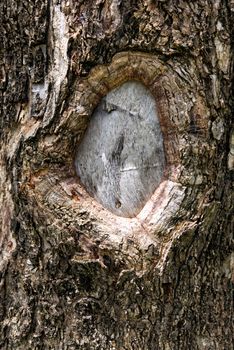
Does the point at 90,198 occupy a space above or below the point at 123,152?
below

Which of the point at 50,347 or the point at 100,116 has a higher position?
the point at 100,116

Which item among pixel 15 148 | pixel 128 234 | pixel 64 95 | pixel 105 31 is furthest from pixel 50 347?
pixel 105 31

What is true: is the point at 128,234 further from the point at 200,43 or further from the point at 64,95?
the point at 200,43
